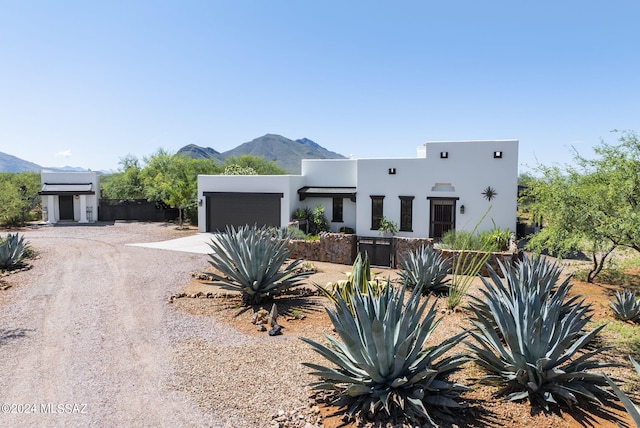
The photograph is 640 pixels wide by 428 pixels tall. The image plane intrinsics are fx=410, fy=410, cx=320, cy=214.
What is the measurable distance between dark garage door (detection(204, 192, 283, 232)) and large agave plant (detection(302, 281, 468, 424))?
660 inches

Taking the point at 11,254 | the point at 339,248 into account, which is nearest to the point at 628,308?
the point at 339,248

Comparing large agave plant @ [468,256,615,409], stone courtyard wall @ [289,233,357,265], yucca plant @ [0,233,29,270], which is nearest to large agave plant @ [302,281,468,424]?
large agave plant @ [468,256,615,409]

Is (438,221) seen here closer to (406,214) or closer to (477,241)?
(406,214)

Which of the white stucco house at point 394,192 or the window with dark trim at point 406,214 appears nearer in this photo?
the white stucco house at point 394,192

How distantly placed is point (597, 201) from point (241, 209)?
58.0ft

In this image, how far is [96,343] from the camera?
263 inches

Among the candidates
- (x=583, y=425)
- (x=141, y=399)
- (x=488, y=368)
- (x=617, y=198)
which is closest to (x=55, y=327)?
(x=141, y=399)

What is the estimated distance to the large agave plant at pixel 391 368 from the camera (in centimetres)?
418

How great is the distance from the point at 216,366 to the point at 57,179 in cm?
2775

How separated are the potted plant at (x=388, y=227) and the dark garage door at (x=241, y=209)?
5417mm

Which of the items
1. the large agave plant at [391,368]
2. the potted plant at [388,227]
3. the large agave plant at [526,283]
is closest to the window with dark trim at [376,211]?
the potted plant at [388,227]

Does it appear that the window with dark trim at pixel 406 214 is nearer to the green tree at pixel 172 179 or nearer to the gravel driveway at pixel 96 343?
the gravel driveway at pixel 96 343

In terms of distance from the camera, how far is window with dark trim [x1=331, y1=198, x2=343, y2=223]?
21203 mm

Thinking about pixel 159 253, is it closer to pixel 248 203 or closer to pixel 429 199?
pixel 248 203
